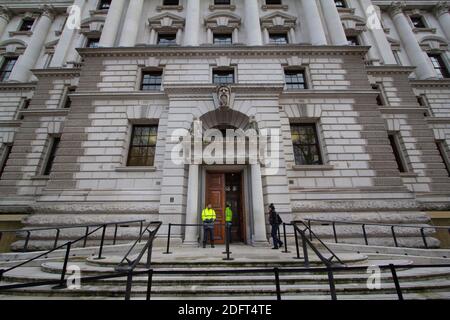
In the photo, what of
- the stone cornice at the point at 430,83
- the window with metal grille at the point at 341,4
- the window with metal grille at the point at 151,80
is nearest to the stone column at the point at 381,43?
the window with metal grille at the point at 341,4

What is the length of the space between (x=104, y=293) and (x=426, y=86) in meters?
27.0

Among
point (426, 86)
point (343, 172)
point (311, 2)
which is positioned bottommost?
point (343, 172)

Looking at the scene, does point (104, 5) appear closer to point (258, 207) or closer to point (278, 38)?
point (278, 38)

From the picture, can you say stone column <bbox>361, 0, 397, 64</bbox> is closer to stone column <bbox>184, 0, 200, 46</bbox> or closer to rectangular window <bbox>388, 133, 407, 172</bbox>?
rectangular window <bbox>388, 133, 407, 172</bbox>

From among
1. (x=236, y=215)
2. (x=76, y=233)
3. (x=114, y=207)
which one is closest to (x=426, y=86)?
(x=236, y=215)

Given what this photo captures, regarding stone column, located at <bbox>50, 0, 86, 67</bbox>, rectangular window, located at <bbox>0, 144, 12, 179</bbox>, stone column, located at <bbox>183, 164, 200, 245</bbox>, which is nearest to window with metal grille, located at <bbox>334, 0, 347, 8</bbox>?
stone column, located at <bbox>183, 164, 200, 245</bbox>

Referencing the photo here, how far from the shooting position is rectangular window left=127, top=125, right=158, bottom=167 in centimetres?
1262

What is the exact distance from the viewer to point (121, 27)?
57.4 ft

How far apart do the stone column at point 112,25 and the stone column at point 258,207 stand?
14.1 m

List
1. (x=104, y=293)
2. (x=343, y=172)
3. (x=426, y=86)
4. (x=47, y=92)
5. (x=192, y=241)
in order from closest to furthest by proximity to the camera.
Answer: (x=104, y=293)
(x=192, y=241)
(x=343, y=172)
(x=47, y=92)
(x=426, y=86)

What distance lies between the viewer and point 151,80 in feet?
48.2

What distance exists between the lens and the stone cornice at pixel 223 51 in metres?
14.6

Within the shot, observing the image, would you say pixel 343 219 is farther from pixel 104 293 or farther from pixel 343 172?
pixel 104 293

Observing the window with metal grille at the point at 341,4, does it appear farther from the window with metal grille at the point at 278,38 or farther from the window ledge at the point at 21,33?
the window ledge at the point at 21,33
